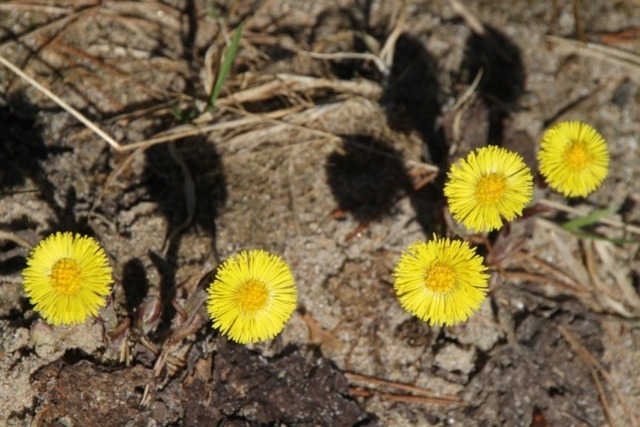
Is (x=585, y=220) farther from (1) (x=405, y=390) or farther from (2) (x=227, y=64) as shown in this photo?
(2) (x=227, y=64)

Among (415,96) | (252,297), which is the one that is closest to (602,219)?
(415,96)

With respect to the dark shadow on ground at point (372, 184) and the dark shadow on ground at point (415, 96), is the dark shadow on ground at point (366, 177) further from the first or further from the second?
the dark shadow on ground at point (415, 96)

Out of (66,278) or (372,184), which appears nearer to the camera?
(66,278)

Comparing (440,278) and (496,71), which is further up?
(496,71)

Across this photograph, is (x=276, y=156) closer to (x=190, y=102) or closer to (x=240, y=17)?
(x=190, y=102)

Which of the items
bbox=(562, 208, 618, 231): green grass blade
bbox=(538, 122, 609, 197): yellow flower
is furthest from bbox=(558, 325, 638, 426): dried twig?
bbox=(538, 122, 609, 197): yellow flower

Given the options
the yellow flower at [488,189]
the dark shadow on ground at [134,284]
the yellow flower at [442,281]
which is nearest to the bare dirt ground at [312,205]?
the dark shadow on ground at [134,284]
